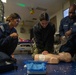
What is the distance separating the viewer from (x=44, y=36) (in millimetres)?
2795

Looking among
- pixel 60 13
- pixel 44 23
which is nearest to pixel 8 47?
pixel 44 23

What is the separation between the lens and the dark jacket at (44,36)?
276 centimetres

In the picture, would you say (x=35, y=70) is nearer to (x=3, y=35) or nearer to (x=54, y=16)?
(x=3, y=35)

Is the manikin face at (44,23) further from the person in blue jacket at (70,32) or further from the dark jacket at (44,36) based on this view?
the person in blue jacket at (70,32)

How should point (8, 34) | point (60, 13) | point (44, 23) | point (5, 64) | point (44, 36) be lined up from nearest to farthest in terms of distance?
point (5, 64) < point (8, 34) < point (44, 23) < point (44, 36) < point (60, 13)

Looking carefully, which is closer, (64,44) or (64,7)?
(64,44)

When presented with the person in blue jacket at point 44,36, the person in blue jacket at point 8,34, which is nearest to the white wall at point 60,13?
the person in blue jacket at point 44,36

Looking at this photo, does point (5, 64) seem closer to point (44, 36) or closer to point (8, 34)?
point (8, 34)

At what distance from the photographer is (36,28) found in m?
2.79

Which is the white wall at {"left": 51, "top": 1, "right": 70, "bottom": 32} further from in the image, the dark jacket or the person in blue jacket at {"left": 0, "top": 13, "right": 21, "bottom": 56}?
the person in blue jacket at {"left": 0, "top": 13, "right": 21, "bottom": 56}

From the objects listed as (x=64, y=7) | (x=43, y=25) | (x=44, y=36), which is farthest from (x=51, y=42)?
(x=64, y=7)

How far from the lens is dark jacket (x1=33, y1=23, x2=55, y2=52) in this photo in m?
2.76

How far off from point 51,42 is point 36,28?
357 mm

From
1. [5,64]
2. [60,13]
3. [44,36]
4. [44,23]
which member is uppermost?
[60,13]
